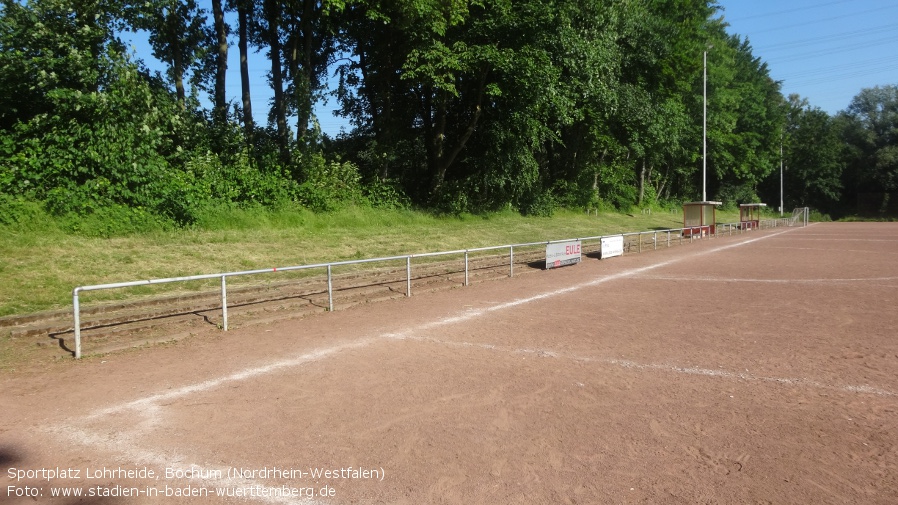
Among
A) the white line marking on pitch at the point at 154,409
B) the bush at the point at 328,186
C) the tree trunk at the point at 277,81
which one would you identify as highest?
the tree trunk at the point at 277,81

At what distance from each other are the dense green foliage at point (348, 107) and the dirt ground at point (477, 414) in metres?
9.59

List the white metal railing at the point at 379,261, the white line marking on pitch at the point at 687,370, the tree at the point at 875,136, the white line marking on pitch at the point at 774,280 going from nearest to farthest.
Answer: the white line marking on pitch at the point at 687,370, the white metal railing at the point at 379,261, the white line marking on pitch at the point at 774,280, the tree at the point at 875,136

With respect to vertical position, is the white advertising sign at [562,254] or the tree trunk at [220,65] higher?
the tree trunk at [220,65]

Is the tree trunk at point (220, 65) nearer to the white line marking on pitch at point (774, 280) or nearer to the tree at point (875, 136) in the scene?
the white line marking on pitch at point (774, 280)

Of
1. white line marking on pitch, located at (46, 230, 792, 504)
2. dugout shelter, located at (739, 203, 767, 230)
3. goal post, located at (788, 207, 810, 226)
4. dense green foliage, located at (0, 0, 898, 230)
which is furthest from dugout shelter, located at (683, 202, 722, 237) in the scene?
goal post, located at (788, 207, 810, 226)

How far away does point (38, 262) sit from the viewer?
11859 millimetres

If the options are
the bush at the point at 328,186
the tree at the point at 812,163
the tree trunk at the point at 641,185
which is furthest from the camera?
the tree at the point at 812,163

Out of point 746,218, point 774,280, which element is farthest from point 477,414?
point 746,218

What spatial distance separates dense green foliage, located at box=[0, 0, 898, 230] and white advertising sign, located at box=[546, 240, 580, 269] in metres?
8.00

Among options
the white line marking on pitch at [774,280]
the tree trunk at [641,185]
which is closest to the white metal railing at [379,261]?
the white line marking on pitch at [774,280]

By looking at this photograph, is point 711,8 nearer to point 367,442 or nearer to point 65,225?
point 65,225

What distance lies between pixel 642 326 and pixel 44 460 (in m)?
8.04

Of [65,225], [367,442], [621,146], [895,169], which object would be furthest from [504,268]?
[895,169]

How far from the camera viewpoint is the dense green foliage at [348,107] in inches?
643
